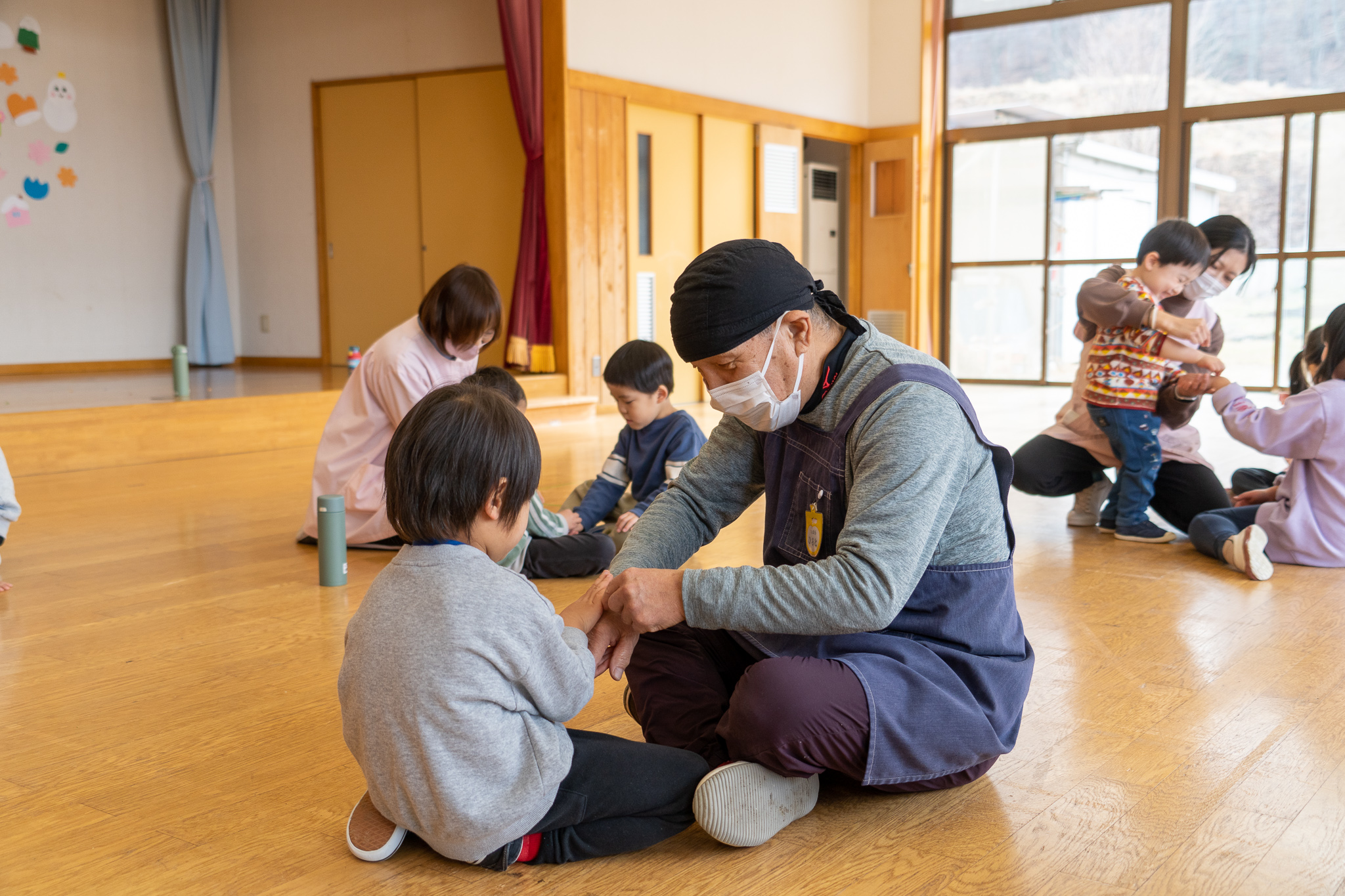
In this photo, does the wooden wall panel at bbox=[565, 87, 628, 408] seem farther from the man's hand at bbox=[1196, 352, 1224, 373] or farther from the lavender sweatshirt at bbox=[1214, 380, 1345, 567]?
the lavender sweatshirt at bbox=[1214, 380, 1345, 567]

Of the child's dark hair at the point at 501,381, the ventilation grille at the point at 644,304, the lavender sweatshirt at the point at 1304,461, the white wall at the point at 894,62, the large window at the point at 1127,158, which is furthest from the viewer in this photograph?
the white wall at the point at 894,62

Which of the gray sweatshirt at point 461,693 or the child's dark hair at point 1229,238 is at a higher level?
the child's dark hair at point 1229,238

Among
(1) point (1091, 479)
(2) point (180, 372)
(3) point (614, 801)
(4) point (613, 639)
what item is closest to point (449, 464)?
(4) point (613, 639)

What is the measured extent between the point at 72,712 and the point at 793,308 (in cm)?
151

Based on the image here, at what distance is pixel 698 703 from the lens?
64.2 inches

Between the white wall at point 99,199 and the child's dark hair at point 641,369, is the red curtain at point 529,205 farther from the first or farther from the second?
the child's dark hair at point 641,369

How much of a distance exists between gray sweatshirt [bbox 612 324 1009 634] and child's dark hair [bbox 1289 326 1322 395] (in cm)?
215

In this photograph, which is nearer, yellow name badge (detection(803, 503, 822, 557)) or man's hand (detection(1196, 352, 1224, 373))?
yellow name badge (detection(803, 503, 822, 557))

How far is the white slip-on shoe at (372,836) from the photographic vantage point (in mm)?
1426

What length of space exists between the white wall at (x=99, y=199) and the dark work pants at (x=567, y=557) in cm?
627

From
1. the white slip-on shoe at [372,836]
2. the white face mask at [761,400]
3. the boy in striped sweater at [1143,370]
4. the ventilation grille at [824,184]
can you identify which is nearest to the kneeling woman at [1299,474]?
the boy in striped sweater at [1143,370]

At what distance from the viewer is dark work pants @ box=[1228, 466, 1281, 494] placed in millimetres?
3645

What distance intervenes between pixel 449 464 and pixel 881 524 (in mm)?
534

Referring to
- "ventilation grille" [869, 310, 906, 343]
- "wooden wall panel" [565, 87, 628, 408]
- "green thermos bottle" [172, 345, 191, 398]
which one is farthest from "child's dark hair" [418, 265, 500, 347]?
"ventilation grille" [869, 310, 906, 343]
